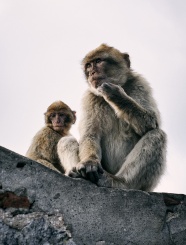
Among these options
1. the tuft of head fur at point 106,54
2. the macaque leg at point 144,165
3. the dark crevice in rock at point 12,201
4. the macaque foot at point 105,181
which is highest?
the tuft of head fur at point 106,54

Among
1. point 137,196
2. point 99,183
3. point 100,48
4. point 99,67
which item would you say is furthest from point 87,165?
point 100,48

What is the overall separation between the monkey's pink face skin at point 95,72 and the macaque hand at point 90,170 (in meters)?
1.35

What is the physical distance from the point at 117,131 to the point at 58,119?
2.80 m

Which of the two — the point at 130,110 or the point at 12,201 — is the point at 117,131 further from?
the point at 12,201

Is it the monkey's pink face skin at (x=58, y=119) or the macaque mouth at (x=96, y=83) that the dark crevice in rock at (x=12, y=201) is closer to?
the macaque mouth at (x=96, y=83)

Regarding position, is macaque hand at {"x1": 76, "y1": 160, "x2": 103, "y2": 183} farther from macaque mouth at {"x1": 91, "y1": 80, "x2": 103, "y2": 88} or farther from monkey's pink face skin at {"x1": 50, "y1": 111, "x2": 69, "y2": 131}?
monkey's pink face skin at {"x1": 50, "y1": 111, "x2": 69, "y2": 131}

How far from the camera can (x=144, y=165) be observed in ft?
16.1

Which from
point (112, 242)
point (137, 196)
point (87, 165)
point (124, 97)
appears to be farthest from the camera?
point (124, 97)

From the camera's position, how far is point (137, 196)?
391 centimetres

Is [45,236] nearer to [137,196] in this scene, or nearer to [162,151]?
[137,196]

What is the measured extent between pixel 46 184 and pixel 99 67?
2.62m

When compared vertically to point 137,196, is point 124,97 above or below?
above

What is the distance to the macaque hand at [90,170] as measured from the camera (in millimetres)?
4316

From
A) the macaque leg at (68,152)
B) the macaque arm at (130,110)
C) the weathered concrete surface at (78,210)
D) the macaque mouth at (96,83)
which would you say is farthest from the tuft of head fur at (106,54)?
the weathered concrete surface at (78,210)
